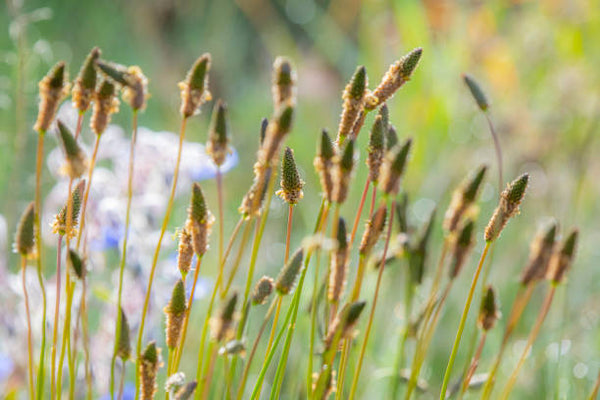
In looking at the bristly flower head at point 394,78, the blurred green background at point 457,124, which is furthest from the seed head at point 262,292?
the blurred green background at point 457,124

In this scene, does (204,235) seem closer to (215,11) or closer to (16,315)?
(16,315)

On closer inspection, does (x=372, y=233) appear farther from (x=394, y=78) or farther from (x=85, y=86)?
(x=85, y=86)

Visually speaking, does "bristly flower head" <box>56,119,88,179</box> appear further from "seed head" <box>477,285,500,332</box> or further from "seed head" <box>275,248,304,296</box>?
"seed head" <box>477,285,500,332</box>

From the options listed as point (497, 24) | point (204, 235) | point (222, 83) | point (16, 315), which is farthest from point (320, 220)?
point (222, 83)

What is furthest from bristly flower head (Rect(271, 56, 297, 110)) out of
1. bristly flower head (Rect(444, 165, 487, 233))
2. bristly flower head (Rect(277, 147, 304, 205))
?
bristly flower head (Rect(444, 165, 487, 233))

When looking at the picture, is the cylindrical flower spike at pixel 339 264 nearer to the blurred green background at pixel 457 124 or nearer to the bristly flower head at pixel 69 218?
the bristly flower head at pixel 69 218
